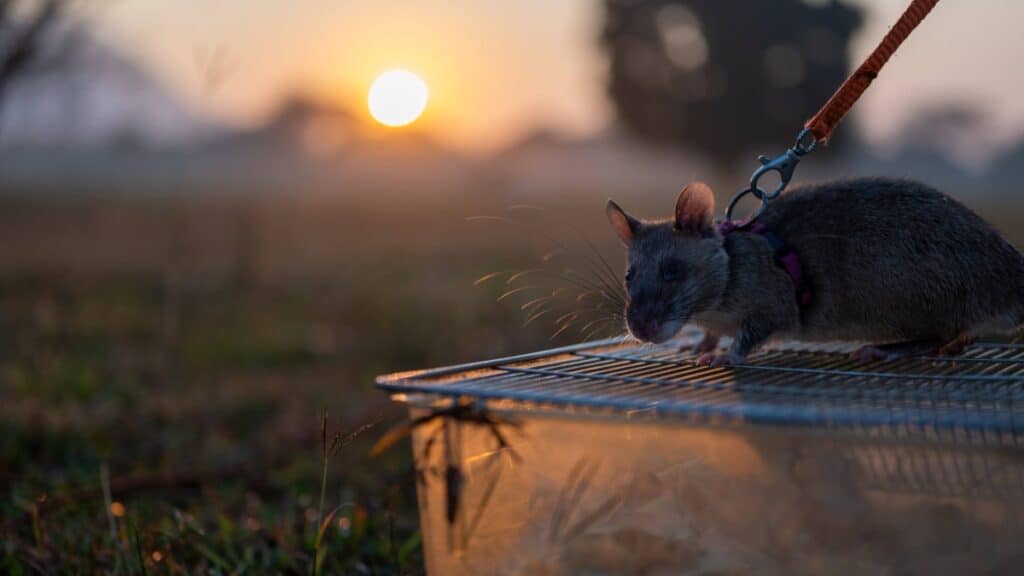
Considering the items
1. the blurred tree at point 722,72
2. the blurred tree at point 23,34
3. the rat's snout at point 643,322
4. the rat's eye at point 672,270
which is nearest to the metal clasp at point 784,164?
the rat's eye at point 672,270

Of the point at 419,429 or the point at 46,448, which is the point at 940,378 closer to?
the point at 419,429

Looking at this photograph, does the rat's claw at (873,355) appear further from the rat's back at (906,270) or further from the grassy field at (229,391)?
the grassy field at (229,391)

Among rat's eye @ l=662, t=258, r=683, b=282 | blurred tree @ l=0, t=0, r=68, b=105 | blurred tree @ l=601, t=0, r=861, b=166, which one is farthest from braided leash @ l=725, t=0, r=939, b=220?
blurred tree @ l=601, t=0, r=861, b=166

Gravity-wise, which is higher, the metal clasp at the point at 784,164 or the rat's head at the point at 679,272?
the metal clasp at the point at 784,164

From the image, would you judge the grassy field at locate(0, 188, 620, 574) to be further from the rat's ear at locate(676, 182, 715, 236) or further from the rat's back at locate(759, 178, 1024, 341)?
the rat's back at locate(759, 178, 1024, 341)

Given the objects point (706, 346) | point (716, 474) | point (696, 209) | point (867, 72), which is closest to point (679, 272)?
point (696, 209)

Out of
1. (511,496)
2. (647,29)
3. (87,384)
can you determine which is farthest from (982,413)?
(647,29)

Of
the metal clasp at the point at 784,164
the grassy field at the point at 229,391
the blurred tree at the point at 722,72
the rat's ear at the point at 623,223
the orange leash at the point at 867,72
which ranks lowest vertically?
the grassy field at the point at 229,391
